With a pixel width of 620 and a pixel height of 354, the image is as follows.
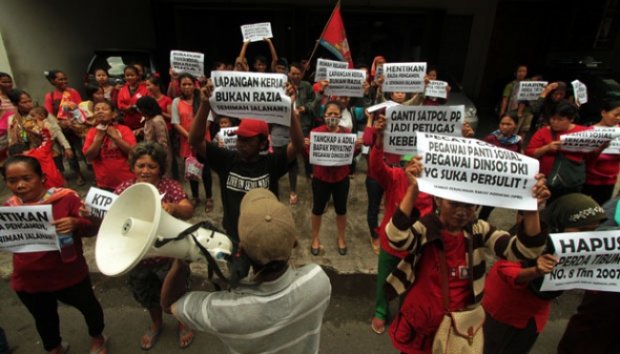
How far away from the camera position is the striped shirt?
158cm

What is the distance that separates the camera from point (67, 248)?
2645mm

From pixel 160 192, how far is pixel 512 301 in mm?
2637

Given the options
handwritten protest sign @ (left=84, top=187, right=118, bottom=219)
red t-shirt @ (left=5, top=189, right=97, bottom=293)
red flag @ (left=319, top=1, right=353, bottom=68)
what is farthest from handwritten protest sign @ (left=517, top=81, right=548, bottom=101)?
red t-shirt @ (left=5, top=189, right=97, bottom=293)

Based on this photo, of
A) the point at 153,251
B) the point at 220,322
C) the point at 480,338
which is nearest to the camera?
the point at 220,322

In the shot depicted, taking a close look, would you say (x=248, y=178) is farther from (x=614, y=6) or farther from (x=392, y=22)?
(x=614, y=6)

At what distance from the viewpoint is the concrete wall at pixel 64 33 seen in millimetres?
8180

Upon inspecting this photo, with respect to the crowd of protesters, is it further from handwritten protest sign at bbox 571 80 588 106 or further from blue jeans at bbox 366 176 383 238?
handwritten protest sign at bbox 571 80 588 106

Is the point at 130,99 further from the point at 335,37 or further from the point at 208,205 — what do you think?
the point at 335,37

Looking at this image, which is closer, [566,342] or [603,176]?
[566,342]

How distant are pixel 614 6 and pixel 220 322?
55.6 ft

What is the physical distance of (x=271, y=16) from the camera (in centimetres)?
1255

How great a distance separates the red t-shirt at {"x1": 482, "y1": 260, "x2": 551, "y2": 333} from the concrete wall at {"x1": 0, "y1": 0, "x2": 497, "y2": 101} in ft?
32.7

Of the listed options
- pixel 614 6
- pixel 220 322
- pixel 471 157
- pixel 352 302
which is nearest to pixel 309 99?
pixel 352 302

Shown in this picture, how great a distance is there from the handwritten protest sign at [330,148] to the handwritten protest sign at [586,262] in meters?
2.53
